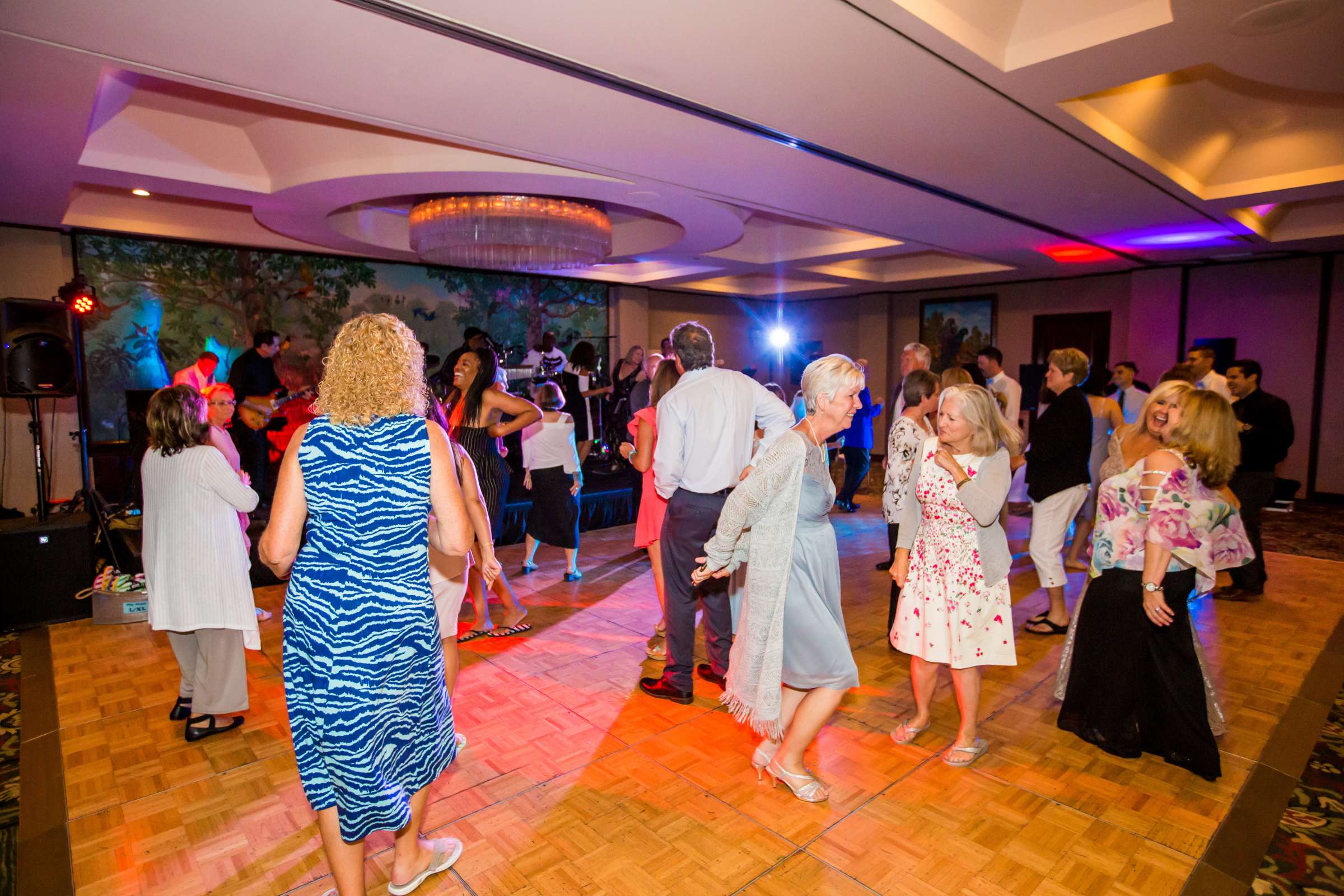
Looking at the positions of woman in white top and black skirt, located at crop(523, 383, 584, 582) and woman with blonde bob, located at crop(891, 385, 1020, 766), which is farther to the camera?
woman in white top and black skirt, located at crop(523, 383, 584, 582)

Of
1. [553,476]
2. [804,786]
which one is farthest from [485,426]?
[804,786]

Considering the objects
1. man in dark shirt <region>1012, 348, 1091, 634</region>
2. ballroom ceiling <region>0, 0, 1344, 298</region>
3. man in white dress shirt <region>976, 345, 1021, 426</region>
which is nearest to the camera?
ballroom ceiling <region>0, 0, 1344, 298</region>

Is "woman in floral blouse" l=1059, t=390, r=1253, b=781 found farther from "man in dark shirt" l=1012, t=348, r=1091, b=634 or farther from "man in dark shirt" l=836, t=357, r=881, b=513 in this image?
"man in dark shirt" l=836, t=357, r=881, b=513

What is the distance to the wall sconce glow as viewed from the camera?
26.9 ft

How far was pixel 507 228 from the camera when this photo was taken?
19.4 ft

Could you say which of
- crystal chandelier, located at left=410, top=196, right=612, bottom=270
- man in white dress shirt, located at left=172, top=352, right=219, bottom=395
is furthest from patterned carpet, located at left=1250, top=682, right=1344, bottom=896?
man in white dress shirt, located at left=172, top=352, right=219, bottom=395

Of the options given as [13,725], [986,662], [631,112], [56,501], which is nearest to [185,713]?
[13,725]

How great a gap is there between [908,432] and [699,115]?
214 cm

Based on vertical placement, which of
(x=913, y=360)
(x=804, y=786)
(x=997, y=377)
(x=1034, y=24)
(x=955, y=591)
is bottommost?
(x=804, y=786)

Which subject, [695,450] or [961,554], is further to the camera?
[695,450]

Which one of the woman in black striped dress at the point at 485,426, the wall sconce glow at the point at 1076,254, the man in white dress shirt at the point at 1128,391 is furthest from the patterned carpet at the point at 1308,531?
the woman in black striped dress at the point at 485,426

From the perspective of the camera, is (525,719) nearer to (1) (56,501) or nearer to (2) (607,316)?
(1) (56,501)

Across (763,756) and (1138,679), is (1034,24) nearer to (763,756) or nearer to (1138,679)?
(1138,679)

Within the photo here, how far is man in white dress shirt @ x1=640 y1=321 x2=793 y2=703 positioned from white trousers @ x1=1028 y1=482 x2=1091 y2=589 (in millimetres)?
2023
